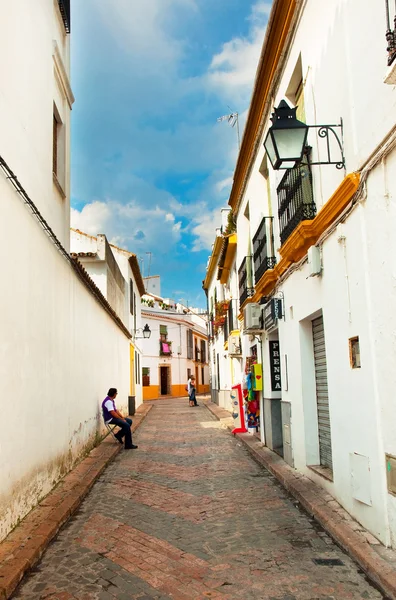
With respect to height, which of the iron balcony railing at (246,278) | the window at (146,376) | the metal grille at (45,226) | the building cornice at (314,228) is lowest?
the window at (146,376)

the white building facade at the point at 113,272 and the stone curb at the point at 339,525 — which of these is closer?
the stone curb at the point at 339,525

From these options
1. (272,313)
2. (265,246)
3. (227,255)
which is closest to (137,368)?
(227,255)

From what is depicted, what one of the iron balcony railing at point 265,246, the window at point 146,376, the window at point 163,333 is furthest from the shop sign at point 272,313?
the window at point 163,333

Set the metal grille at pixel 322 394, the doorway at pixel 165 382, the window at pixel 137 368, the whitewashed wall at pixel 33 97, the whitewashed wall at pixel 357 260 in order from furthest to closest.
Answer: the doorway at pixel 165 382, the window at pixel 137 368, the metal grille at pixel 322 394, the whitewashed wall at pixel 33 97, the whitewashed wall at pixel 357 260

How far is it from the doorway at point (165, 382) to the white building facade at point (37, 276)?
3071 cm

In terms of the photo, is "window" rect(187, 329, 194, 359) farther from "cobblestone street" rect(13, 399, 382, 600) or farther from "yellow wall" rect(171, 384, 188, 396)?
"cobblestone street" rect(13, 399, 382, 600)

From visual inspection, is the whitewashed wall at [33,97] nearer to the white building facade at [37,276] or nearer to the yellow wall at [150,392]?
the white building facade at [37,276]

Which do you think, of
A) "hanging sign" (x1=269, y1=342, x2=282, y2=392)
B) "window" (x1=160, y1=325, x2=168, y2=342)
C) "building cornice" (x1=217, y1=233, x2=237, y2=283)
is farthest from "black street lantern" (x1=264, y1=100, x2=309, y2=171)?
"window" (x1=160, y1=325, x2=168, y2=342)

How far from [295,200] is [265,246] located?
8.71 ft

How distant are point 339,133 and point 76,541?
462 cm

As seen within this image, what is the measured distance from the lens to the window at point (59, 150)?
27.0 ft

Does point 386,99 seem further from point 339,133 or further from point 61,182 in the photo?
point 61,182

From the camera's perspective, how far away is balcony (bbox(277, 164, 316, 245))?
6.57 meters

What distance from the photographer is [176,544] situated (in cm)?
482
